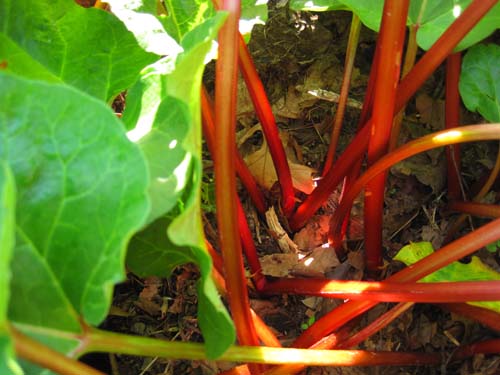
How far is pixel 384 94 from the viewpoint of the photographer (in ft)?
2.93

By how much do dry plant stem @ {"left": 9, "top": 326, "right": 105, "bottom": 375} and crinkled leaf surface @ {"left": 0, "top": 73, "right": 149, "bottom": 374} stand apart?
0.13 feet

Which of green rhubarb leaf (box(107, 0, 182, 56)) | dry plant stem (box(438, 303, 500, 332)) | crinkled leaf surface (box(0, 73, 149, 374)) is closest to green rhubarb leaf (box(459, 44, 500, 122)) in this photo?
dry plant stem (box(438, 303, 500, 332))

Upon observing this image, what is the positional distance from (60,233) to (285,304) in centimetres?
60

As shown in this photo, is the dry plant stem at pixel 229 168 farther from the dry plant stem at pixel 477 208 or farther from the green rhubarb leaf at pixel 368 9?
the dry plant stem at pixel 477 208

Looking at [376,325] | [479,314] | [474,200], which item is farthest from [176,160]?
[474,200]

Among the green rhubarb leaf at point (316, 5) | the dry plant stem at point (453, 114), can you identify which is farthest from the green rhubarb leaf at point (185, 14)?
the dry plant stem at point (453, 114)

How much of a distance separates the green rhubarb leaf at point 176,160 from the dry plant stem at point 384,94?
0.29 m

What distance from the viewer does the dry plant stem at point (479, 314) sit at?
0.98 metres

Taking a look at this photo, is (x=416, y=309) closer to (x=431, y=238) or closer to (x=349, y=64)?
(x=431, y=238)

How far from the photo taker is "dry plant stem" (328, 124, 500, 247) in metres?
0.83

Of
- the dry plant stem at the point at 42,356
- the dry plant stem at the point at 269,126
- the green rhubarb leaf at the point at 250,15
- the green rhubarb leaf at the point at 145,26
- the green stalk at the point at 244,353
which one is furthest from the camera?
the dry plant stem at the point at 269,126

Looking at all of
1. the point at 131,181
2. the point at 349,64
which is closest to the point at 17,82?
the point at 131,181

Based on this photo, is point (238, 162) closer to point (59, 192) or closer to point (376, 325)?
point (376, 325)

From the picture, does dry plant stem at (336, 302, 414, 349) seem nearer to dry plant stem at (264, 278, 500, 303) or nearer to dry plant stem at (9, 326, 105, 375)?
dry plant stem at (264, 278, 500, 303)
